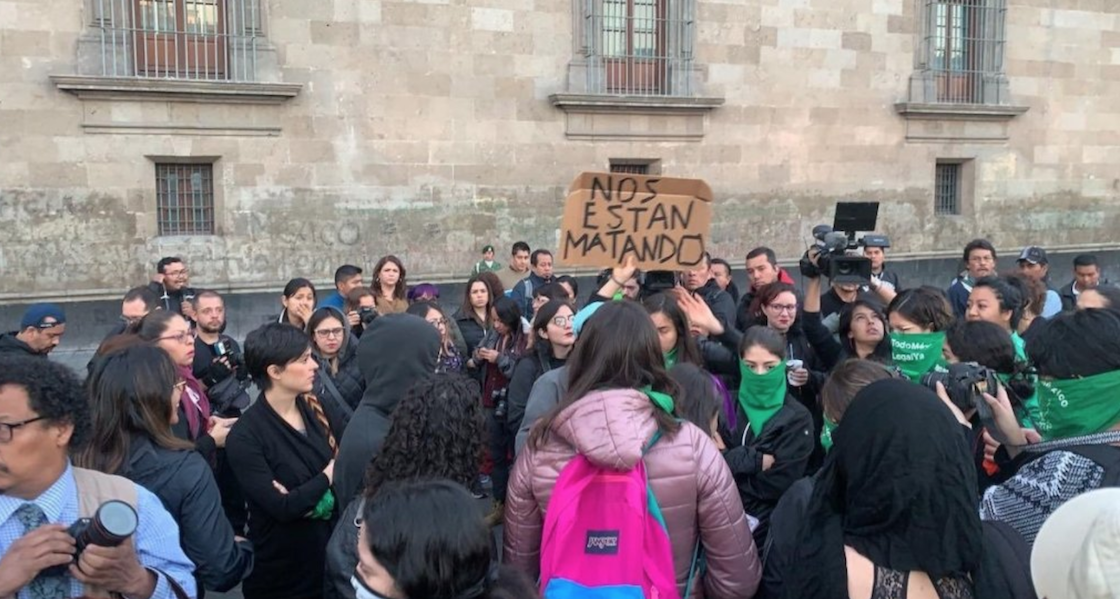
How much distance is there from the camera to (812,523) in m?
2.24

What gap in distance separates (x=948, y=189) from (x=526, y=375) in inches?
526

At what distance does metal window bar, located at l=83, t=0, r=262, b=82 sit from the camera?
428 inches

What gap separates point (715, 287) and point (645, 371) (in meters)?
3.63

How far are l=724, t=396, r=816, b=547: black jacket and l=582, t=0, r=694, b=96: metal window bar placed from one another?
1016cm

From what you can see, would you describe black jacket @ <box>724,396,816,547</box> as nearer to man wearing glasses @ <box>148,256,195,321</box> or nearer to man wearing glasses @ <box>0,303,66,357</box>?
man wearing glasses @ <box>0,303,66,357</box>

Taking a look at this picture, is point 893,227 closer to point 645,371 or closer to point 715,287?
point 715,287

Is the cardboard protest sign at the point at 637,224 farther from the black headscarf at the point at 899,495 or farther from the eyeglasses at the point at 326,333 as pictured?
the black headscarf at the point at 899,495

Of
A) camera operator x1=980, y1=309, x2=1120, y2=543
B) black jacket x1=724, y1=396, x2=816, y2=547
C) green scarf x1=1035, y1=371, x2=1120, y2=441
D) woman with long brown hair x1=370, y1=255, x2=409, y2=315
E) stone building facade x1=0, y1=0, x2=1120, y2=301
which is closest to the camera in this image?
camera operator x1=980, y1=309, x2=1120, y2=543

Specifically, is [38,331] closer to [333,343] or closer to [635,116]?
[333,343]

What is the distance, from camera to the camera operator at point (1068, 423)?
7.89ft

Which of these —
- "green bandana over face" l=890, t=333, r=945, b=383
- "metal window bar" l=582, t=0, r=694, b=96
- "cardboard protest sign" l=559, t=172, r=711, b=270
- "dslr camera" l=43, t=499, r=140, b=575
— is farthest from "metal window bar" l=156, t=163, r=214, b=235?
"dslr camera" l=43, t=499, r=140, b=575

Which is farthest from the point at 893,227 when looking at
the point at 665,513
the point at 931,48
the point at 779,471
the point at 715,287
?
the point at 665,513

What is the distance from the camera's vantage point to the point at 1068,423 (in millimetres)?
2594

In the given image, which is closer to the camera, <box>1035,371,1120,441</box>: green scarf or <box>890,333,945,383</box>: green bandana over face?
<box>1035,371,1120,441</box>: green scarf
